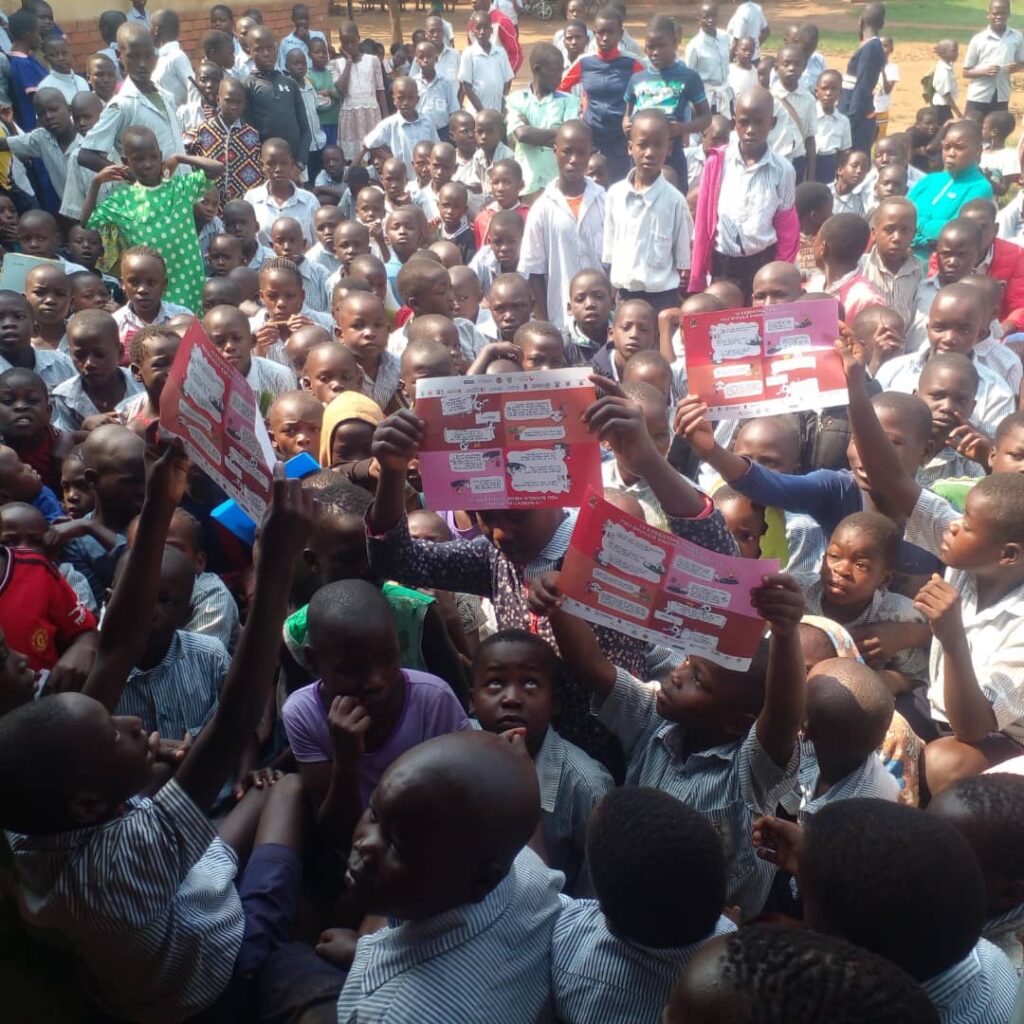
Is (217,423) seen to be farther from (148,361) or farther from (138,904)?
(148,361)

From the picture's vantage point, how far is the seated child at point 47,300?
5453 millimetres

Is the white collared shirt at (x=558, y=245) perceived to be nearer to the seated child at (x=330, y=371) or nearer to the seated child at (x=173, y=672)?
the seated child at (x=330, y=371)

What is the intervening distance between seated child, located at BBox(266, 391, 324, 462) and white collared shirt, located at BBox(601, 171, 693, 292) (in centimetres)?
307

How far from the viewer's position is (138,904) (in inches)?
70.7

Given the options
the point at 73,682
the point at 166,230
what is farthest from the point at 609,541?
the point at 166,230

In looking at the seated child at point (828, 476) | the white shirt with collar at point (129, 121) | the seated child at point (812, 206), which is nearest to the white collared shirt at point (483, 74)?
the white shirt with collar at point (129, 121)

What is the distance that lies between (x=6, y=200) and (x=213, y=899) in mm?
6768

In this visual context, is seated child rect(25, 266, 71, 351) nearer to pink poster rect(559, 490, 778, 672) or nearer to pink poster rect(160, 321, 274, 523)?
pink poster rect(160, 321, 274, 523)

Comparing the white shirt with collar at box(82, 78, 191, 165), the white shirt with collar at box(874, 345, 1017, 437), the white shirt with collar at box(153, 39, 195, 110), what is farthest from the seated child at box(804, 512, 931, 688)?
the white shirt with collar at box(153, 39, 195, 110)

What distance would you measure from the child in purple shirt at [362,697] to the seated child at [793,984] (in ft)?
3.96

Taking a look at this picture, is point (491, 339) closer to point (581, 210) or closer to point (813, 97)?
point (581, 210)

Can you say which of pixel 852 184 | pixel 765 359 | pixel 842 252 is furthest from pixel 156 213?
pixel 852 184

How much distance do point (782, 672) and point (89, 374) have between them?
368cm

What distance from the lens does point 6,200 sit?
7.26m
